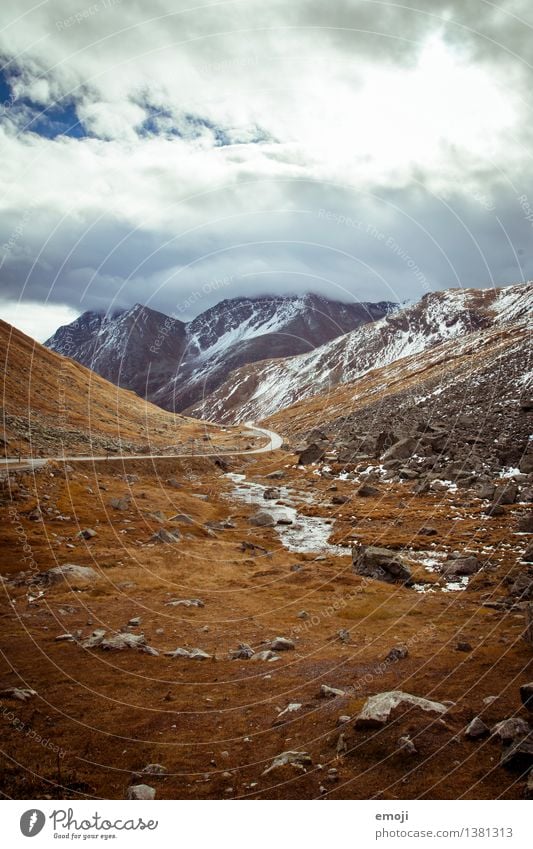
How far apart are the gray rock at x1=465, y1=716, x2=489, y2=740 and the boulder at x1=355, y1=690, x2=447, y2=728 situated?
90cm

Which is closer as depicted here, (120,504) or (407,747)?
(407,747)

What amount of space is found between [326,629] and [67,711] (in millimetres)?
11197

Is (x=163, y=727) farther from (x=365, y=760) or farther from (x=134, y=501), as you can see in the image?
(x=134, y=501)

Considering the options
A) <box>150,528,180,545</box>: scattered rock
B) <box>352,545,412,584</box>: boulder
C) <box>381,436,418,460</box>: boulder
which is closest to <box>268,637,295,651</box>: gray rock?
<box>352,545,412,584</box>: boulder

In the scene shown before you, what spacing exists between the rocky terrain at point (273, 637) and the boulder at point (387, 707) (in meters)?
0.06

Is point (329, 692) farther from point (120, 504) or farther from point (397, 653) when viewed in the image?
point (120, 504)

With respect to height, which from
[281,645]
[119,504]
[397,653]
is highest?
[119,504]

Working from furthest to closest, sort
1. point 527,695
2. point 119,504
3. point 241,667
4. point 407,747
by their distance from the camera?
point 119,504, point 241,667, point 527,695, point 407,747

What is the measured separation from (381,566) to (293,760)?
19108 millimetres

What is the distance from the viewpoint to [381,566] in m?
27.2

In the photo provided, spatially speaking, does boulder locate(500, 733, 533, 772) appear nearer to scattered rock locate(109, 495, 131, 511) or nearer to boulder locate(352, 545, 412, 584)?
boulder locate(352, 545, 412, 584)

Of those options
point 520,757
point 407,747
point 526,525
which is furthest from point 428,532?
point 520,757
